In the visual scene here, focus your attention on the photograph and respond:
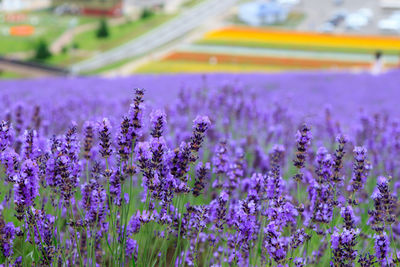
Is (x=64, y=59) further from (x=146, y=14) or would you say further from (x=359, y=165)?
(x=359, y=165)

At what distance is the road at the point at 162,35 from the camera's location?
3578cm

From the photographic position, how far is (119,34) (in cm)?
4175

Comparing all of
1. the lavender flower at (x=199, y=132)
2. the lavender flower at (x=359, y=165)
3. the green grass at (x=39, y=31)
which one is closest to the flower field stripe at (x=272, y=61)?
the green grass at (x=39, y=31)

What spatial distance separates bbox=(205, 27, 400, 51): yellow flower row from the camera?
119 ft

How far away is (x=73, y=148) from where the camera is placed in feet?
8.61

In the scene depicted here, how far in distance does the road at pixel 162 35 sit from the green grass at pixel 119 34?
31.6 inches

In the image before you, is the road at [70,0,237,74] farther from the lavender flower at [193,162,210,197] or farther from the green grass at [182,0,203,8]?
the lavender flower at [193,162,210,197]

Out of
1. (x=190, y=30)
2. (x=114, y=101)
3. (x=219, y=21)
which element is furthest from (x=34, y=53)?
(x=114, y=101)

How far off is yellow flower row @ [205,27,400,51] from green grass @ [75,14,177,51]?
6233 millimetres

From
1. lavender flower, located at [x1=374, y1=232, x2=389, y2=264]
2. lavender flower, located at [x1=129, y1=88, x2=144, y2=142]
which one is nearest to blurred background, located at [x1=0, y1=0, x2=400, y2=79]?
lavender flower, located at [x1=129, y1=88, x2=144, y2=142]

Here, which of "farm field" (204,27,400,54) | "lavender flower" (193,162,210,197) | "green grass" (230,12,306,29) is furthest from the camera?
"green grass" (230,12,306,29)

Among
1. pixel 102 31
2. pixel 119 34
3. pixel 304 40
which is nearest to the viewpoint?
pixel 304 40

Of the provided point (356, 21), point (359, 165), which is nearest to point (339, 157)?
point (359, 165)

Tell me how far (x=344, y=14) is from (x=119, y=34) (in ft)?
61.4
